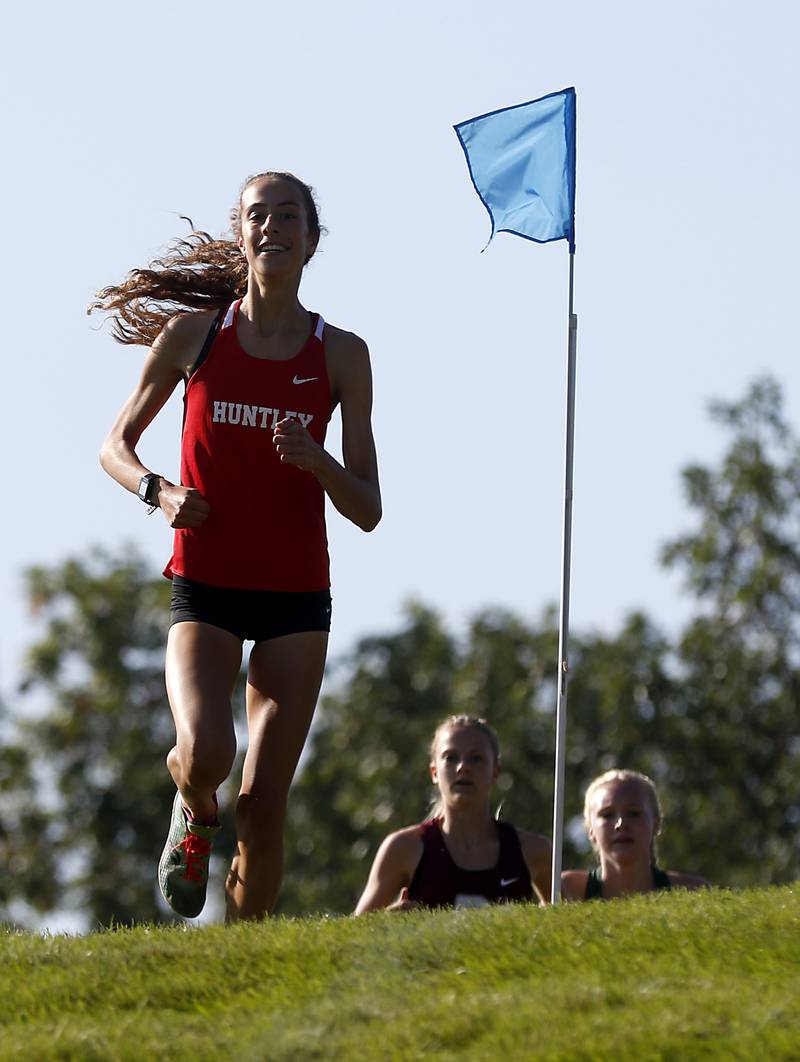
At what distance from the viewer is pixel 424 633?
54.4 m

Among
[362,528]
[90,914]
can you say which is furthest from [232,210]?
[90,914]

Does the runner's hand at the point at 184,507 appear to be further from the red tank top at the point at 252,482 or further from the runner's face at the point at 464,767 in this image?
the runner's face at the point at 464,767

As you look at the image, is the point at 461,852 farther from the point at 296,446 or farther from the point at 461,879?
the point at 296,446

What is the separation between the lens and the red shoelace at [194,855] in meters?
9.32

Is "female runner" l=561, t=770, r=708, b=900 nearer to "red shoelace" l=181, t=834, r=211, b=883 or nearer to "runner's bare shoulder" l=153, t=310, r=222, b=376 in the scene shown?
"red shoelace" l=181, t=834, r=211, b=883

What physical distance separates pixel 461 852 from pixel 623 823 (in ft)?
2.49

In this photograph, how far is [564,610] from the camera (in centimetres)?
1090

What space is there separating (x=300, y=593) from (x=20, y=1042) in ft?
8.68

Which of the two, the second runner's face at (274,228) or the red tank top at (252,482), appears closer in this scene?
the red tank top at (252,482)

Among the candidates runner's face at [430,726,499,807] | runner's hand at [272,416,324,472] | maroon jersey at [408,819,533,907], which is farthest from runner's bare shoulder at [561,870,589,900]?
runner's hand at [272,416,324,472]

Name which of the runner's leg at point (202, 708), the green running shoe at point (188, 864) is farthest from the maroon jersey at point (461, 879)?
the runner's leg at point (202, 708)

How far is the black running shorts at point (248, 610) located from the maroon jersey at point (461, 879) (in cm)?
178

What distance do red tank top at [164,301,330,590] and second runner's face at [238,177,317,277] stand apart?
43cm

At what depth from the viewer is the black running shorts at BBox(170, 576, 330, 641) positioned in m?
9.39
